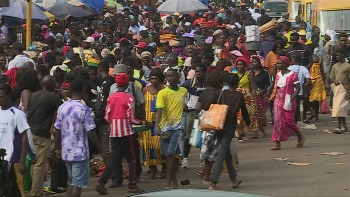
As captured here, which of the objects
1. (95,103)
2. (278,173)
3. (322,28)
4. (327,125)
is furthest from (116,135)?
(322,28)

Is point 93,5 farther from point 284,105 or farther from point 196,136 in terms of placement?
point 196,136

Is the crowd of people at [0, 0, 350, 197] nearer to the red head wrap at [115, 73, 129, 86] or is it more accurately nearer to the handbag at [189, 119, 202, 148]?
the red head wrap at [115, 73, 129, 86]

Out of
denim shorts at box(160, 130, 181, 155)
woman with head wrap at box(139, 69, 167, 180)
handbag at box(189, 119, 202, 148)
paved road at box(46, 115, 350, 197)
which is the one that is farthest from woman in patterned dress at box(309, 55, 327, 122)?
denim shorts at box(160, 130, 181, 155)

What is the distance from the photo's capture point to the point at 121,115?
34.7ft

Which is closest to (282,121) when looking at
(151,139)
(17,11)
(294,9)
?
(151,139)

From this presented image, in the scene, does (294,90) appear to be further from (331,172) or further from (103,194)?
(103,194)

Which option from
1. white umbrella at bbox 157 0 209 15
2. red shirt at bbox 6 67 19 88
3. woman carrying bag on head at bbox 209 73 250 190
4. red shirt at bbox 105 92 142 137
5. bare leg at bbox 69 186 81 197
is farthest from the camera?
white umbrella at bbox 157 0 209 15

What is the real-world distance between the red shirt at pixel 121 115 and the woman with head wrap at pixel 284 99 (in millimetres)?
3983

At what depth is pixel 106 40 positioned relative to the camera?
20.3 metres

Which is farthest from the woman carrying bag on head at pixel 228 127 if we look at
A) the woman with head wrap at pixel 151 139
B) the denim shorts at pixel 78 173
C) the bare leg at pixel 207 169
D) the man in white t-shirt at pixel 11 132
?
the man in white t-shirt at pixel 11 132

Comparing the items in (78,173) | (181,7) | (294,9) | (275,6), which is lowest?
(78,173)

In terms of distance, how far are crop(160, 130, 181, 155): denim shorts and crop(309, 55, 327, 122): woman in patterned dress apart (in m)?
7.14

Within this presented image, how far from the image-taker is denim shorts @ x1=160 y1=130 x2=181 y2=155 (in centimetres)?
1092

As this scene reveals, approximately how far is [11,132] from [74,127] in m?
0.89
